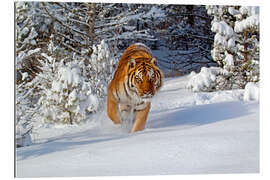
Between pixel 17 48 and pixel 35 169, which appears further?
pixel 17 48

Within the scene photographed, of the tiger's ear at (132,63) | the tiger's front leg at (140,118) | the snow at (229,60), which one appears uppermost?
the snow at (229,60)

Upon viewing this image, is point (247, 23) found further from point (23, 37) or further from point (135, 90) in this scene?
point (23, 37)

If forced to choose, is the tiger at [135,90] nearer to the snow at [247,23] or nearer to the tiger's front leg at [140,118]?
the tiger's front leg at [140,118]

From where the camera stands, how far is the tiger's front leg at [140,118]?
4.07m

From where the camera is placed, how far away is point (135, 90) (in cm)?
407

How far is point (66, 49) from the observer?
17.0ft

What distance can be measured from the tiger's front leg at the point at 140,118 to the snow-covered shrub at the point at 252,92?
3.48 ft

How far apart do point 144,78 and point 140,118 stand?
15.1 inches

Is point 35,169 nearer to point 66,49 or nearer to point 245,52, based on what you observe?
point 66,49

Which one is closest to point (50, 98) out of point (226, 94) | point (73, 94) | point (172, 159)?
point (73, 94)

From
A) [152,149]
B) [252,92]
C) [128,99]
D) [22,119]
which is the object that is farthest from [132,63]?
[252,92]

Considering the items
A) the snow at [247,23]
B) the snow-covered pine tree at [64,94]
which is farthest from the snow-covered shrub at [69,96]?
the snow at [247,23]
